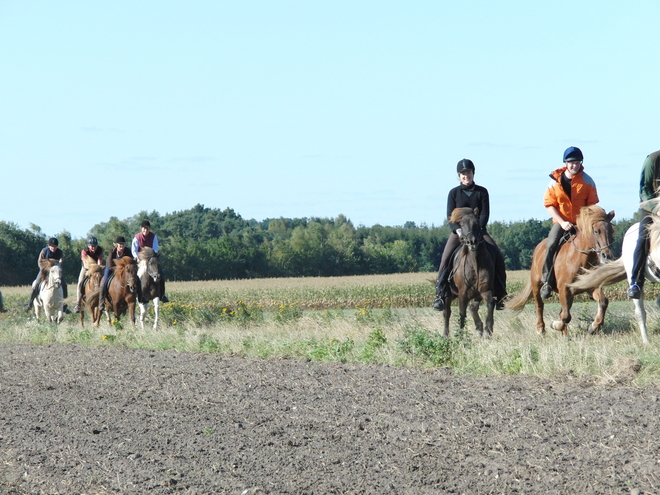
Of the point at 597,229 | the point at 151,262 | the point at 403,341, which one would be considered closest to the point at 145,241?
the point at 151,262

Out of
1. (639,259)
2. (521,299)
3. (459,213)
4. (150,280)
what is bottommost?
(521,299)

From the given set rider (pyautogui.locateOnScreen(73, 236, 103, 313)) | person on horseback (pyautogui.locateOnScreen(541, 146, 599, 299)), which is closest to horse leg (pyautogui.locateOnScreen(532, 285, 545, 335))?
person on horseback (pyautogui.locateOnScreen(541, 146, 599, 299))

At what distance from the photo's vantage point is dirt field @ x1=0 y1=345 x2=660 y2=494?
17.4 feet

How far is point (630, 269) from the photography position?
421 inches

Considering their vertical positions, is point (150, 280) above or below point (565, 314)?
above

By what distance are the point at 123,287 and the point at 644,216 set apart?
12.4 meters

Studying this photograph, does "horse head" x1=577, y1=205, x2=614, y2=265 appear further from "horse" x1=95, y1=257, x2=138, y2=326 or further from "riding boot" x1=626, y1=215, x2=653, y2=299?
"horse" x1=95, y1=257, x2=138, y2=326

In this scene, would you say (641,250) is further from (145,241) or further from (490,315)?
(145,241)

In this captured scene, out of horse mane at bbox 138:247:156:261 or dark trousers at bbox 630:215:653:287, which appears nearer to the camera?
dark trousers at bbox 630:215:653:287

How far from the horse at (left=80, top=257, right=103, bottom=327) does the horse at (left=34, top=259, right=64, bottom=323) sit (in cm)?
90

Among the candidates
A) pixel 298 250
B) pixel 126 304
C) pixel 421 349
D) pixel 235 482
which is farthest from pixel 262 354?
pixel 298 250

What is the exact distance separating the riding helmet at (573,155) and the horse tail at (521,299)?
252cm

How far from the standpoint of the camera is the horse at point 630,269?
397 inches

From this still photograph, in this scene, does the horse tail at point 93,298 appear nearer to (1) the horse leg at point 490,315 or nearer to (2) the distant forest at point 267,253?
(1) the horse leg at point 490,315
